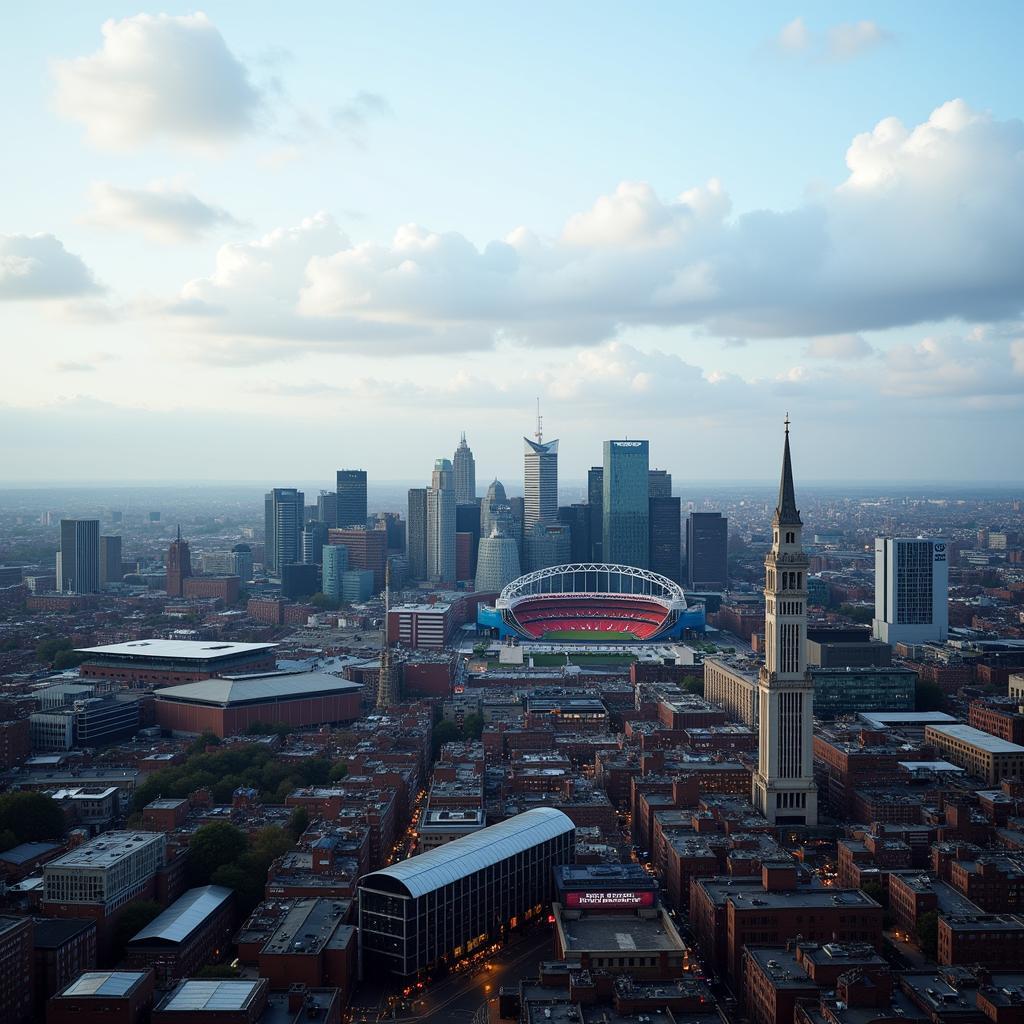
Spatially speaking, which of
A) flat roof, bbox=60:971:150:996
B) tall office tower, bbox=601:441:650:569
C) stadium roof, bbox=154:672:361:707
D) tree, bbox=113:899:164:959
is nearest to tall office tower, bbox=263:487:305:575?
tall office tower, bbox=601:441:650:569

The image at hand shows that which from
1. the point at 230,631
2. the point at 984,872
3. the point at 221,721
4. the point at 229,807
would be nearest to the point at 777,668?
the point at 984,872

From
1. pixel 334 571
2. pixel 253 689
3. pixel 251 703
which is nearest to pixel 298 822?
pixel 251 703

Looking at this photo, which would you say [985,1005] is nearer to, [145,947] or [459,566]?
[145,947]

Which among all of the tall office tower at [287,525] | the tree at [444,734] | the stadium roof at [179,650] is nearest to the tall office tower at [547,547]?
the tall office tower at [287,525]

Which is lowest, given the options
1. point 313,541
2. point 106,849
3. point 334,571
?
point 106,849

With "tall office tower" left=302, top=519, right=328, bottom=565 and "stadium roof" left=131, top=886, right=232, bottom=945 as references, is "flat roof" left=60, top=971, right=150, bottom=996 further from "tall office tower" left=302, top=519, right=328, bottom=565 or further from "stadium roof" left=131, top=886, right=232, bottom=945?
"tall office tower" left=302, top=519, right=328, bottom=565

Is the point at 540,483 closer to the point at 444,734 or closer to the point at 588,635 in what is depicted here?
the point at 588,635
